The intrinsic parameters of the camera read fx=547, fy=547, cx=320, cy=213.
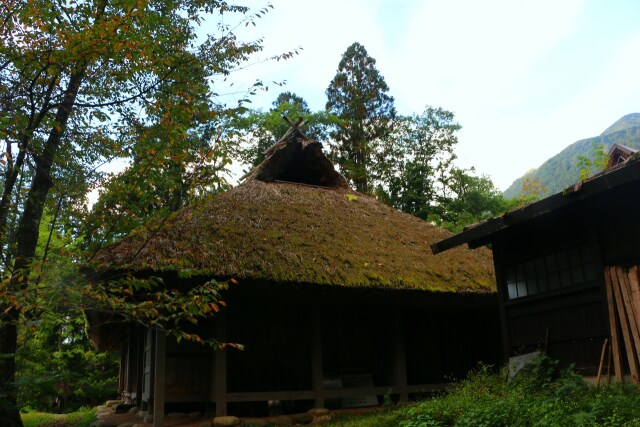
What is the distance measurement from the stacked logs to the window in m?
0.44

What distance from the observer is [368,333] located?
1164 centimetres

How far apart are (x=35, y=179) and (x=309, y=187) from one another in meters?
8.20

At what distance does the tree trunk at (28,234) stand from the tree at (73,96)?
Answer: 0.02 meters

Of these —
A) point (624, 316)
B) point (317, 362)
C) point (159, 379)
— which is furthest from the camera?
point (317, 362)

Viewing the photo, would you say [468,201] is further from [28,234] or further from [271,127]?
[28,234]

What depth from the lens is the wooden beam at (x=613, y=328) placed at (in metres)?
6.58

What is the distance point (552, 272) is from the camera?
7.85 meters

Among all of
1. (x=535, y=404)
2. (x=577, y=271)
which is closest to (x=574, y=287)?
(x=577, y=271)

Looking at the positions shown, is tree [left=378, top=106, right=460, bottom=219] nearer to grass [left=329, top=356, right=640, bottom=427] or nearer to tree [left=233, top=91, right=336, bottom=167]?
tree [left=233, top=91, right=336, bottom=167]

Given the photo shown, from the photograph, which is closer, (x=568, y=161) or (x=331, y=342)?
(x=331, y=342)

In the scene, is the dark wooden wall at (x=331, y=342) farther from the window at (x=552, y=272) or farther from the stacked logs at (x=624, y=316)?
the stacked logs at (x=624, y=316)

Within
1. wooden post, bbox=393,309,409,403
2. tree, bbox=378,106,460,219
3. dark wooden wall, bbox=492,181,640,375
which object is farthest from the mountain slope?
dark wooden wall, bbox=492,181,640,375

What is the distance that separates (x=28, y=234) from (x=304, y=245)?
456 centimetres

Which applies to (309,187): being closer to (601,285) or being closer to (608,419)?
(601,285)
